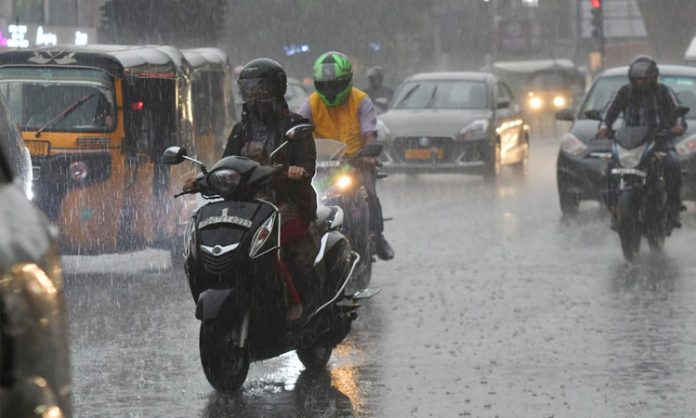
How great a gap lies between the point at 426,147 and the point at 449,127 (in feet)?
1.57

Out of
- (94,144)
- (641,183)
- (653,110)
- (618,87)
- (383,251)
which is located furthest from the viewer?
(618,87)

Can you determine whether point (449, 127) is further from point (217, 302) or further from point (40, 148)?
point (217, 302)

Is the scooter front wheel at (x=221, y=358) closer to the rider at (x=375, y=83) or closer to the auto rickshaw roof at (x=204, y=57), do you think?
the auto rickshaw roof at (x=204, y=57)

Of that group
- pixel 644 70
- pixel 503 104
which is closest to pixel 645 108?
pixel 644 70

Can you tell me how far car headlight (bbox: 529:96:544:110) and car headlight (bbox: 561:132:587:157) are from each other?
33.7 meters

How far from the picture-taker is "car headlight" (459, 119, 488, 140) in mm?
24422

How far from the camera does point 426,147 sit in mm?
24250

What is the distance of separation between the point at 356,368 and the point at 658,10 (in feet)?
211

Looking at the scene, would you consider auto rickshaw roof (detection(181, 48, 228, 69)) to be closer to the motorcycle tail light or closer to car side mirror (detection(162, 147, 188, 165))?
the motorcycle tail light

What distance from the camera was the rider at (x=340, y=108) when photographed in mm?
12078

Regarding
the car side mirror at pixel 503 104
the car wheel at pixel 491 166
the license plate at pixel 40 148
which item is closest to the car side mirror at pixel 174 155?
the license plate at pixel 40 148

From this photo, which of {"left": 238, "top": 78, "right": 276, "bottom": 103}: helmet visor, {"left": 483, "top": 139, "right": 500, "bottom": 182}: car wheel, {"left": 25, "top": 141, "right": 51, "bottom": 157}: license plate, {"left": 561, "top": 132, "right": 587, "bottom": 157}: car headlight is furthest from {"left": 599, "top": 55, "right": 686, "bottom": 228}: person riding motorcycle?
{"left": 483, "top": 139, "right": 500, "bottom": 182}: car wheel

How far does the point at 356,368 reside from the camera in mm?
9141

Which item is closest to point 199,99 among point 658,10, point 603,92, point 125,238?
point 603,92
